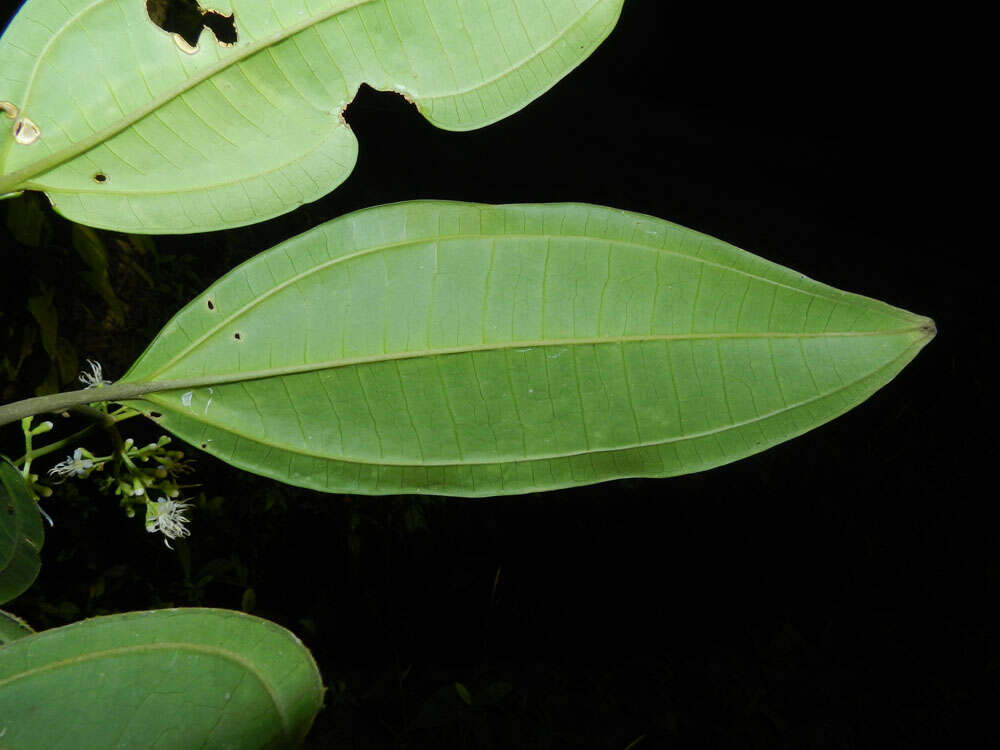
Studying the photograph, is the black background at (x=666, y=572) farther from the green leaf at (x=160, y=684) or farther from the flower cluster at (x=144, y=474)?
the green leaf at (x=160, y=684)

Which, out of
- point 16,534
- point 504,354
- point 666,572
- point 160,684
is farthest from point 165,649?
point 666,572

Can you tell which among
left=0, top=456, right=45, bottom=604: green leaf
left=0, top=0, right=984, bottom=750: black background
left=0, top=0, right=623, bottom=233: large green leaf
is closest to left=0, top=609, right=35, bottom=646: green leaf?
left=0, top=456, right=45, bottom=604: green leaf

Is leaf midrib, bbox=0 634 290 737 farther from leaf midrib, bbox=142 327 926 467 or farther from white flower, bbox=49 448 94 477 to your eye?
white flower, bbox=49 448 94 477

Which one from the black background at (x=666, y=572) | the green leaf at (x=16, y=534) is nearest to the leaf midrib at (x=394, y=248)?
the green leaf at (x=16, y=534)

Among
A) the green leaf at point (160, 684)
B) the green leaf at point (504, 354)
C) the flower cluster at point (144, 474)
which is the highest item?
the green leaf at point (504, 354)

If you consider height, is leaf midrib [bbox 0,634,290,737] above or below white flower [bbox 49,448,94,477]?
below

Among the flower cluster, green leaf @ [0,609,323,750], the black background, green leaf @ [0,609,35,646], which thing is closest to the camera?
green leaf @ [0,609,323,750]
